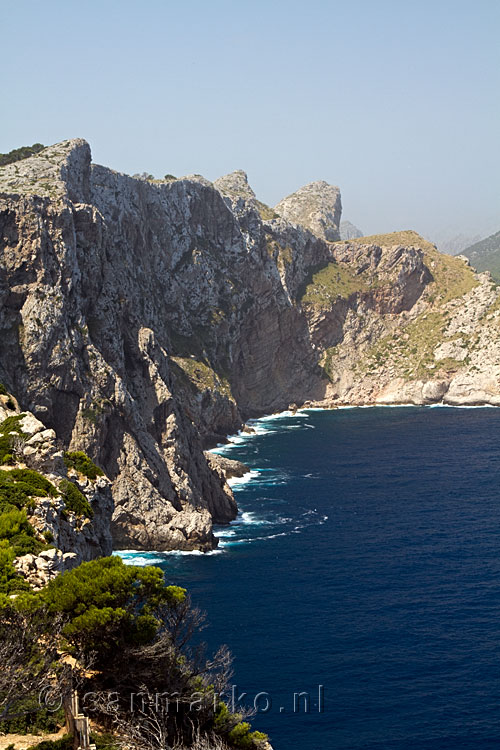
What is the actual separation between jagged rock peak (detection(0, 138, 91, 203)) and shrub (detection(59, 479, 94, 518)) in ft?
184

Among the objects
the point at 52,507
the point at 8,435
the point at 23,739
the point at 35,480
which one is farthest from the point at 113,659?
the point at 8,435

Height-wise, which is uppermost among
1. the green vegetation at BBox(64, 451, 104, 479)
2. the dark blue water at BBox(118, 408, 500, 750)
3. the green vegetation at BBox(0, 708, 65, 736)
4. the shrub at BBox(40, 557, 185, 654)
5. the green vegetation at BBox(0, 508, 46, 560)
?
the green vegetation at BBox(64, 451, 104, 479)

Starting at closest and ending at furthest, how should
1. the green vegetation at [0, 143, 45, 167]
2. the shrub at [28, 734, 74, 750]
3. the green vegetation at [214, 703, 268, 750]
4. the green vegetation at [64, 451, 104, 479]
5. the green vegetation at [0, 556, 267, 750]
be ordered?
the shrub at [28, 734, 74, 750]
the green vegetation at [0, 556, 267, 750]
the green vegetation at [214, 703, 268, 750]
the green vegetation at [64, 451, 104, 479]
the green vegetation at [0, 143, 45, 167]

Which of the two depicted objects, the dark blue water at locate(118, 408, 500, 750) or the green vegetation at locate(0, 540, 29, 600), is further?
the dark blue water at locate(118, 408, 500, 750)

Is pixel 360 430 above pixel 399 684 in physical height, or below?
above

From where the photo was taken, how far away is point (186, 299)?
171000 mm

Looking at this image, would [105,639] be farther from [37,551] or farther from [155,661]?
[37,551]

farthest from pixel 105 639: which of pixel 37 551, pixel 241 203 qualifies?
pixel 241 203

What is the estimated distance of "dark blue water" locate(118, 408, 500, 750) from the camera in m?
52.9

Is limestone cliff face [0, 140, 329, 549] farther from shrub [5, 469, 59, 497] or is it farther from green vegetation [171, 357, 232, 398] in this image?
shrub [5, 469, 59, 497]

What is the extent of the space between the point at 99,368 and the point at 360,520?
36.8 meters

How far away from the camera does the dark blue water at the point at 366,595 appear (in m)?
52.9

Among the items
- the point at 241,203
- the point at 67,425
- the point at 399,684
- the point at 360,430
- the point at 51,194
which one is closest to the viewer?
the point at 399,684

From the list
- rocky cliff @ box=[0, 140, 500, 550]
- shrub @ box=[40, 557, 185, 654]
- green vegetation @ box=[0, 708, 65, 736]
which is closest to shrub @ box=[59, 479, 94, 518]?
shrub @ box=[40, 557, 185, 654]
